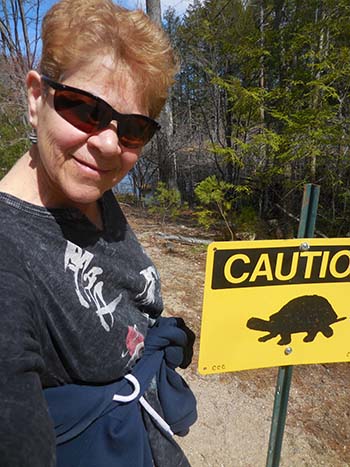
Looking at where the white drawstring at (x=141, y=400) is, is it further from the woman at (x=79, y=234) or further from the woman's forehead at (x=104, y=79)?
the woman's forehead at (x=104, y=79)

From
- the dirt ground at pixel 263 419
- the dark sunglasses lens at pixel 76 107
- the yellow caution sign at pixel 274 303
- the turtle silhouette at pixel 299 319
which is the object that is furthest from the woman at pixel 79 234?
the dirt ground at pixel 263 419

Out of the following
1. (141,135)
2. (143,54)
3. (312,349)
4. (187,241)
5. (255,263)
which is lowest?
(187,241)

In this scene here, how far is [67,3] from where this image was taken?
0.75 m

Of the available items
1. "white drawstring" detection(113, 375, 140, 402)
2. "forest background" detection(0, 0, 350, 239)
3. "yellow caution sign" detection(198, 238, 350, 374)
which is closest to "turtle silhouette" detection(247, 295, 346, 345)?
"yellow caution sign" detection(198, 238, 350, 374)

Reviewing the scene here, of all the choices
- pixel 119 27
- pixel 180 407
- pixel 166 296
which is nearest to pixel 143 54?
pixel 119 27

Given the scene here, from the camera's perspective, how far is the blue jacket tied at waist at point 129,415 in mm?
726

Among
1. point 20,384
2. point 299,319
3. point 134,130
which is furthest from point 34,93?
point 299,319

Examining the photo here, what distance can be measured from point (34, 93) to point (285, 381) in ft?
4.00

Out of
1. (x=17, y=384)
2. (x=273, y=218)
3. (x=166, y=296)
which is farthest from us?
(x=273, y=218)

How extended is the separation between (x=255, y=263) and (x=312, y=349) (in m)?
0.42

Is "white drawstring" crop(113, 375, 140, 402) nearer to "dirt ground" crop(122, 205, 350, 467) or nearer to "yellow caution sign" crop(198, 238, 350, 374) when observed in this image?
"yellow caution sign" crop(198, 238, 350, 374)

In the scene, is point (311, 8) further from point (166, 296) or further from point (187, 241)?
point (166, 296)

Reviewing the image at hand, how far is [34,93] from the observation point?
764 millimetres

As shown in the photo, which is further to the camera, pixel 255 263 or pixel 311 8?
pixel 311 8
